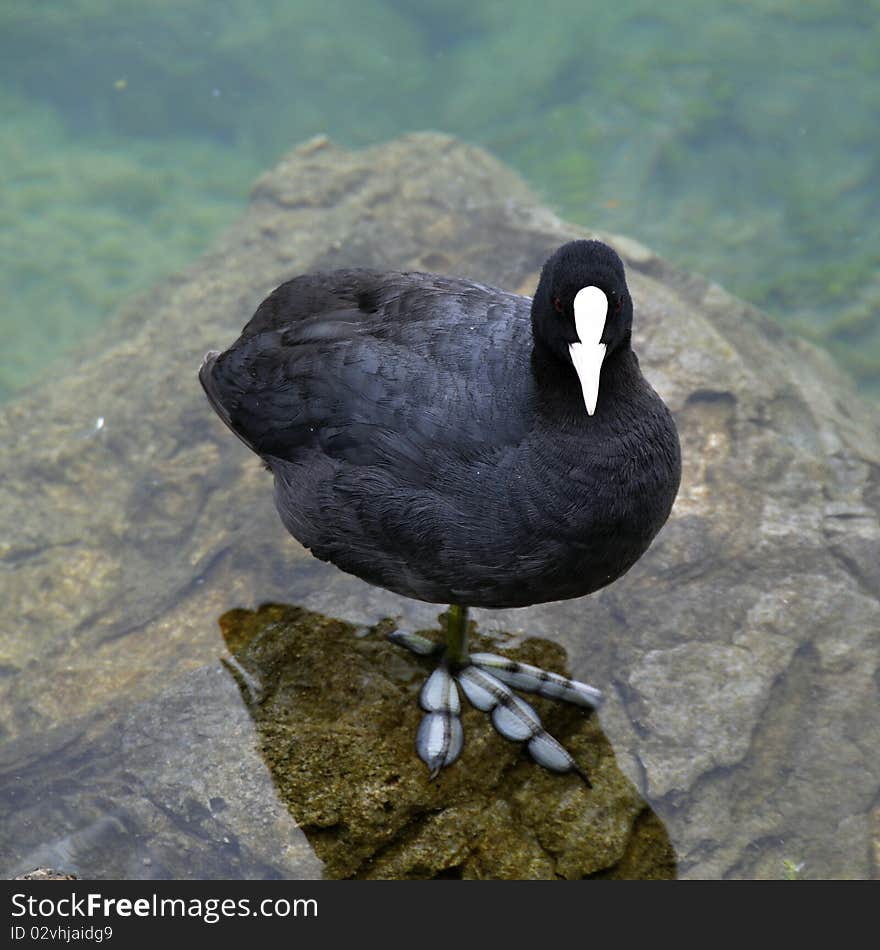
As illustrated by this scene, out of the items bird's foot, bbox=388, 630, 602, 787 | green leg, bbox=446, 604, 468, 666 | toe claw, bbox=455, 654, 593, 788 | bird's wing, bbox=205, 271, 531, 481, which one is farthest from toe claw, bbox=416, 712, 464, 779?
bird's wing, bbox=205, 271, 531, 481

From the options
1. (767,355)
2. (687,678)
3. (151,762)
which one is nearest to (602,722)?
(687,678)

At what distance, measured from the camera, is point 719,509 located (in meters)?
3.95

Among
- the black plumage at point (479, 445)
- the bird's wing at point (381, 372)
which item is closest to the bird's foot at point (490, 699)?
the black plumage at point (479, 445)

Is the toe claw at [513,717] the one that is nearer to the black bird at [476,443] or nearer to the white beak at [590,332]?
the black bird at [476,443]

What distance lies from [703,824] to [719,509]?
1.34 m

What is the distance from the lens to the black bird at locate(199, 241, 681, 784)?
2.62 m

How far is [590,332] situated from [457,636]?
133cm

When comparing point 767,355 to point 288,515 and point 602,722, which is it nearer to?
point 602,722

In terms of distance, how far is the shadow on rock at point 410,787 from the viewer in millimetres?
2807

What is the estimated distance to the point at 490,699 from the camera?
3221 millimetres

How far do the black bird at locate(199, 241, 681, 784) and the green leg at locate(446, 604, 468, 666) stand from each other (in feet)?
0.80

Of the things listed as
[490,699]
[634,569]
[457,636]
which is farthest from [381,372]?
[634,569]

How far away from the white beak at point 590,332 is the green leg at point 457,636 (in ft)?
3.78

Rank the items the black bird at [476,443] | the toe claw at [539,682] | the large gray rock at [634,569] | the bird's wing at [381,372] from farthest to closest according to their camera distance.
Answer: the toe claw at [539,682]
the large gray rock at [634,569]
the bird's wing at [381,372]
the black bird at [476,443]
